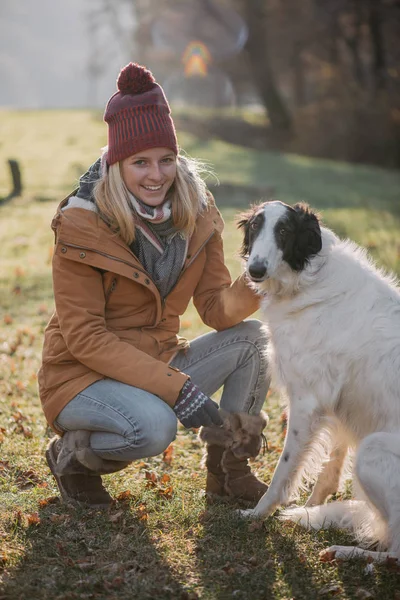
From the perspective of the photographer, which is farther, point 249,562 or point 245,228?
point 245,228

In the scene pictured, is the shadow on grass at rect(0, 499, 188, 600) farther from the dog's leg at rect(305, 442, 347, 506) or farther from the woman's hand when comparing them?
the dog's leg at rect(305, 442, 347, 506)

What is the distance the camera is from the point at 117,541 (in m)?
3.55

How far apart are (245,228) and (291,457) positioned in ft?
4.27

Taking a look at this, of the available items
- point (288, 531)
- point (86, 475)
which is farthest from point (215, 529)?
point (86, 475)

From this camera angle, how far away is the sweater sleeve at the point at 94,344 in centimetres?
368

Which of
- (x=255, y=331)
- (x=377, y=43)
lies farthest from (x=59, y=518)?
(x=377, y=43)

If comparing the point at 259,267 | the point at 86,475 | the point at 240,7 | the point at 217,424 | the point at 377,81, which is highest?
the point at 240,7

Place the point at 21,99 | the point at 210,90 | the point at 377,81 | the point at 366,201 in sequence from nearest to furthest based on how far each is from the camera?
the point at 366,201, the point at 377,81, the point at 210,90, the point at 21,99

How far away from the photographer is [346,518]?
3832 millimetres

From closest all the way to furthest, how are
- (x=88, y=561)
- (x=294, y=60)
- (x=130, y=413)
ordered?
(x=88, y=561) < (x=130, y=413) < (x=294, y=60)

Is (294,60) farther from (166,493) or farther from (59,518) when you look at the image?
(59,518)

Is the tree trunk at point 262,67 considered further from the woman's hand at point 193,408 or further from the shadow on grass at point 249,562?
the shadow on grass at point 249,562

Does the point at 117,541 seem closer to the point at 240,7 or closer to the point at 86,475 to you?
the point at 86,475

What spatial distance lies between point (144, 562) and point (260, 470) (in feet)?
4.76
